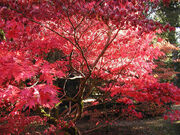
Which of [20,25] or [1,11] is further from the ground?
[1,11]

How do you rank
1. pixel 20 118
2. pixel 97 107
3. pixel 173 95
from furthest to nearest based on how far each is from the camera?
pixel 97 107 < pixel 20 118 < pixel 173 95

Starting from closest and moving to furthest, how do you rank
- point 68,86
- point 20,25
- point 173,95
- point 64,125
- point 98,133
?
1. point 20,25
2. point 173,95
3. point 64,125
4. point 98,133
5. point 68,86

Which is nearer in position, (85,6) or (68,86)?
(85,6)

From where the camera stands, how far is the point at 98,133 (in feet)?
24.3

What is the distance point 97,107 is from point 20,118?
20.1 feet

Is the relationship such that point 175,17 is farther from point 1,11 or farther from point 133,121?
point 1,11

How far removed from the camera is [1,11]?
3.21m

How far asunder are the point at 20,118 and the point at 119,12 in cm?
463

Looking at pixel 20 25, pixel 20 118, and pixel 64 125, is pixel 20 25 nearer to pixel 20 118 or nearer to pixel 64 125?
pixel 64 125

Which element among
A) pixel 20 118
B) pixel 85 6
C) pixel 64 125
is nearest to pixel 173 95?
pixel 85 6

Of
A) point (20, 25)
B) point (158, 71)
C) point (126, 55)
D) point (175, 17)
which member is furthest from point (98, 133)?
point (175, 17)

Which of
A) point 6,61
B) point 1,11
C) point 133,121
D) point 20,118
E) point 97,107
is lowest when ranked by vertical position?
point 133,121

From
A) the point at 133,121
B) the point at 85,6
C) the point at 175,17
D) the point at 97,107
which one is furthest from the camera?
the point at 175,17

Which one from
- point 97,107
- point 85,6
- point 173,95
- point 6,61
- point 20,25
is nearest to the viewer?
point 6,61
